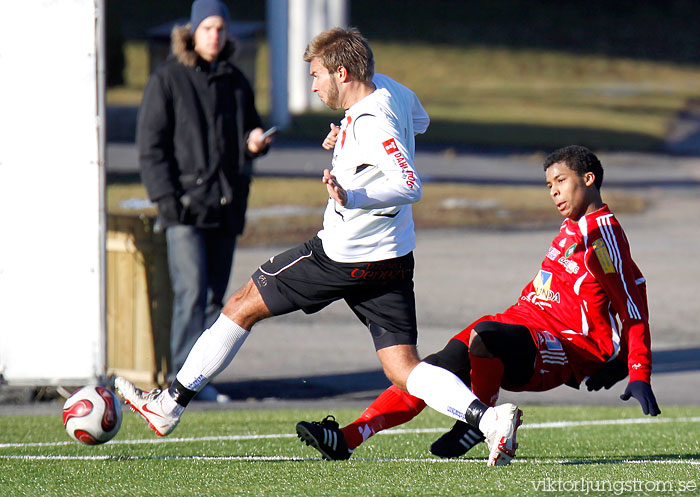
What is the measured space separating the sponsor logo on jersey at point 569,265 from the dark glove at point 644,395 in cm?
66

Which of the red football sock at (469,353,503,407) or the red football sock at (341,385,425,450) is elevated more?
the red football sock at (469,353,503,407)

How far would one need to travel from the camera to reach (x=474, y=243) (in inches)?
590

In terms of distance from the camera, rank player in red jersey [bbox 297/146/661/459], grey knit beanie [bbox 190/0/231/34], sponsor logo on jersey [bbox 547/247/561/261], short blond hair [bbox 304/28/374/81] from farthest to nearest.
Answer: grey knit beanie [bbox 190/0/231/34]
sponsor logo on jersey [bbox 547/247/561/261]
player in red jersey [bbox 297/146/661/459]
short blond hair [bbox 304/28/374/81]

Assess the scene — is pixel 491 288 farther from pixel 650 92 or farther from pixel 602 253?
pixel 650 92

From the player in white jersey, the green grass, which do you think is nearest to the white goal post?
the player in white jersey

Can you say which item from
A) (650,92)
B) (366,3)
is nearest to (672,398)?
(650,92)

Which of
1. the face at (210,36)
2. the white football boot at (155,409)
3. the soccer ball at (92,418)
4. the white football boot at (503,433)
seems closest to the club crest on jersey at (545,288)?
the white football boot at (503,433)

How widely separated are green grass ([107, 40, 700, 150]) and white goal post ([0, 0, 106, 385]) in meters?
19.1

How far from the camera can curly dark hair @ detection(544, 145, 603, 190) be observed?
547 cm

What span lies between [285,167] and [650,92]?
22.3 meters

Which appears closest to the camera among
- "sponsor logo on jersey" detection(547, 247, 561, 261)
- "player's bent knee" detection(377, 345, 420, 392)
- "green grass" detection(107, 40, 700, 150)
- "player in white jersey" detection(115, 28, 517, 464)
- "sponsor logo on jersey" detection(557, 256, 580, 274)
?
"player in white jersey" detection(115, 28, 517, 464)

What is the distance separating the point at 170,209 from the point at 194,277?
46 centimetres

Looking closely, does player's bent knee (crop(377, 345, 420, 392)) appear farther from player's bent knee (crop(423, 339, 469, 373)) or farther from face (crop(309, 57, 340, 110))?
face (crop(309, 57, 340, 110))

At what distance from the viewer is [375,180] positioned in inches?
193
